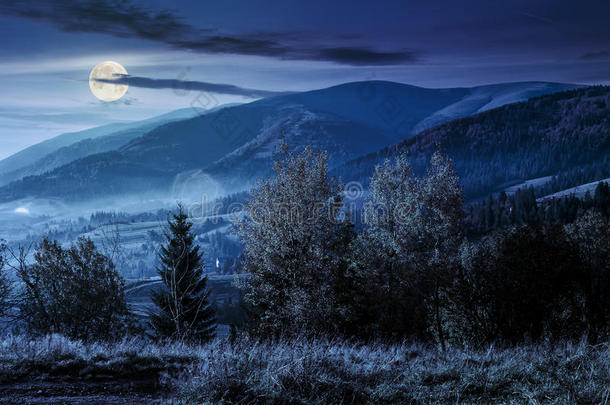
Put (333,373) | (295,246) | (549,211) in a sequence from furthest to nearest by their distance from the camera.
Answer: (549,211) → (295,246) → (333,373)

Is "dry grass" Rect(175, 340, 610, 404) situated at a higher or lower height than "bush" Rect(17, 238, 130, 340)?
higher

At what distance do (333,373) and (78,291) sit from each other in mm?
27155

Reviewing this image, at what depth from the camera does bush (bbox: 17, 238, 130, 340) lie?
2872cm

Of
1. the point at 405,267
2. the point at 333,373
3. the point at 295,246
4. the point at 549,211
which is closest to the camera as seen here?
the point at 333,373

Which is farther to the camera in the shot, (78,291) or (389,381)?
(78,291)

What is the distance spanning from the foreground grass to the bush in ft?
61.9

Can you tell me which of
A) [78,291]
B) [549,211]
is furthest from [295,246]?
[549,211]

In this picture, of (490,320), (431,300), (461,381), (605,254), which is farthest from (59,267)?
(605,254)

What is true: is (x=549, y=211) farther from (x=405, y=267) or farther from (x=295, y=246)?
(x=295, y=246)

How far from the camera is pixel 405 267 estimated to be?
30.5 meters

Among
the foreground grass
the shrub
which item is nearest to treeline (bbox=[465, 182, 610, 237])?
the shrub

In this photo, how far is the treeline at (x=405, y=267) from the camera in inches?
934

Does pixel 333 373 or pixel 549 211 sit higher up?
pixel 333 373

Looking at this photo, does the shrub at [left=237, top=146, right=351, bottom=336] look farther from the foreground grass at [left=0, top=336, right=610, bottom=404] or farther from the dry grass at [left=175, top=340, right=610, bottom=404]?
the dry grass at [left=175, top=340, right=610, bottom=404]
